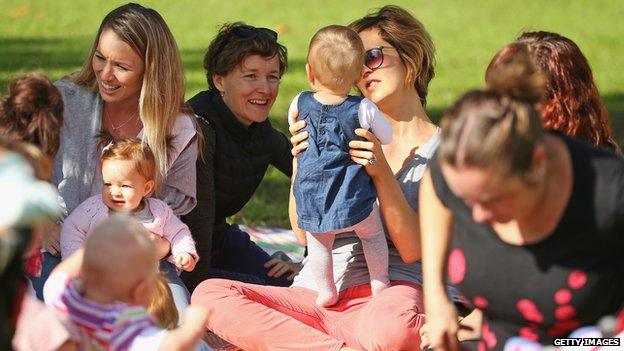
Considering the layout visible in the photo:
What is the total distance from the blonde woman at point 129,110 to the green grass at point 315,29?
4.26 metres

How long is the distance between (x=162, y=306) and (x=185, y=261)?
0.49 metres

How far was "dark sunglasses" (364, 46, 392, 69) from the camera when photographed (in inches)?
175

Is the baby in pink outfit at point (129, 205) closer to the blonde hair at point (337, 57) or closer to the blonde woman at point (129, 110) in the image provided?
the blonde woman at point (129, 110)

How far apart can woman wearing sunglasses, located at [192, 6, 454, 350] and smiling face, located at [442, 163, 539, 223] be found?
3.96 feet

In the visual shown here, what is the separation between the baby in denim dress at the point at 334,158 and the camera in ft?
13.3

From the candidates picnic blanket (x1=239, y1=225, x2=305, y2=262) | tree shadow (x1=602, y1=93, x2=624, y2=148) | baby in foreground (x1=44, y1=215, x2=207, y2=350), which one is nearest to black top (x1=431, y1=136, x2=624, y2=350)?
baby in foreground (x1=44, y1=215, x2=207, y2=350)

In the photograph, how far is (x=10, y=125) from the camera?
11.2 ft

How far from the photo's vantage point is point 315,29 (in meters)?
13.5

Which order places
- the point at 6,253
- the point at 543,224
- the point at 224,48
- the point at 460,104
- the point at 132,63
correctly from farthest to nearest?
1. the point at 224,48
2. the point at 132,63
3. the point at 543,224
4. the point at 460,104
5. the point at 6,253

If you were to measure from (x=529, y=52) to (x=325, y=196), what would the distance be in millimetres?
942

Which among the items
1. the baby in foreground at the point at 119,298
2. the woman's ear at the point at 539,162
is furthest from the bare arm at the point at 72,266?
the woman's ear at the point at 539,162

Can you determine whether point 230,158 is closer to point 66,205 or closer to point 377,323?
point 66,205

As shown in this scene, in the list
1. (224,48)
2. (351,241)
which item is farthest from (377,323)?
(224,48)

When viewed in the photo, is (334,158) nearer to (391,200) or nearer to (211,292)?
(391,200)
